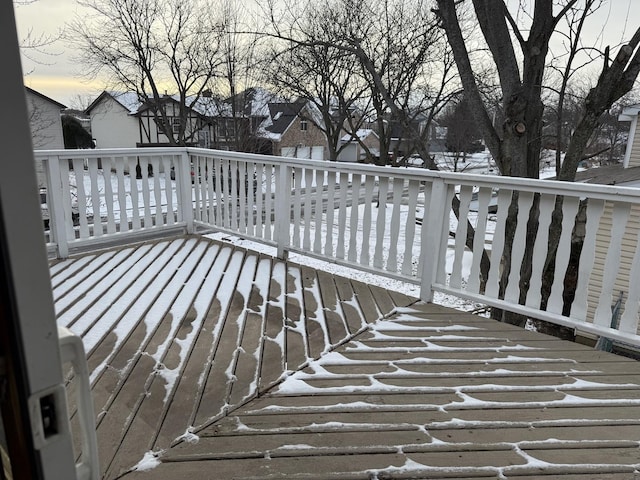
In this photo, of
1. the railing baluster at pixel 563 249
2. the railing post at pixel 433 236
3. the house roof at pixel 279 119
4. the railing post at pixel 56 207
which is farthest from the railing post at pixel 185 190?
the house roof at pixel 279 119

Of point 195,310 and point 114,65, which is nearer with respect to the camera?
point 195,310

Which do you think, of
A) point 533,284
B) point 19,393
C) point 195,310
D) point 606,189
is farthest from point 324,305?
point 19,393

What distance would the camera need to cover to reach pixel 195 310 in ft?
9.84

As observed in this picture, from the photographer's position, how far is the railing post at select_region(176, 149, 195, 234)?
4.73m

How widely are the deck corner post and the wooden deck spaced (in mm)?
1532

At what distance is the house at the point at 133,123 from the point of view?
18.8 m

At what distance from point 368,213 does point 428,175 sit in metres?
0.60

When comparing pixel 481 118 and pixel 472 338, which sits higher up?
pixel 481 118

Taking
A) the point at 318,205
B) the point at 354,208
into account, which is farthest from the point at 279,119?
the point at 354,208

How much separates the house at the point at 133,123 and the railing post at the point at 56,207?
14732 mm

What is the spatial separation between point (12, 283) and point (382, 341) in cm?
236

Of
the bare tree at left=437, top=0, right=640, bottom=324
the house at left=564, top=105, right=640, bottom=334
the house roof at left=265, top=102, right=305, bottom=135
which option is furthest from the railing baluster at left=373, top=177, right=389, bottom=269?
the house roof at left=265, top=102, right=305, bottom=135

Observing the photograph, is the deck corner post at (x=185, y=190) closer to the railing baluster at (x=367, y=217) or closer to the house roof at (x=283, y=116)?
the railing baluster at (x=367, y=217)

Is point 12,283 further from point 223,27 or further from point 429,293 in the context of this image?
point 223,27
